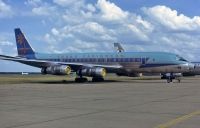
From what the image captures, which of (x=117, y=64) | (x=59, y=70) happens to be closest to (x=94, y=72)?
(x=117, y=64)

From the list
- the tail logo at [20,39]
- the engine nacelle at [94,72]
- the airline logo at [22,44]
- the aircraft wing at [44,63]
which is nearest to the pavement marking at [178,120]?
the engine nacelle at [94,72]

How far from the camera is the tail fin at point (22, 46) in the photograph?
2195 inches

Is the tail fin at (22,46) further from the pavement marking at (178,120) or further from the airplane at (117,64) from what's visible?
the pavement marking at (178,120)

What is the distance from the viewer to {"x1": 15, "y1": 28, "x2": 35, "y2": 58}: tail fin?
55750mm

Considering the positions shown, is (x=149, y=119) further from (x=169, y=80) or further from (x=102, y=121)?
(x=169, y=80)

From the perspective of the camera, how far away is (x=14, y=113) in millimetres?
13719

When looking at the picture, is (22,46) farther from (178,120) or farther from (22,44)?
(178,120)

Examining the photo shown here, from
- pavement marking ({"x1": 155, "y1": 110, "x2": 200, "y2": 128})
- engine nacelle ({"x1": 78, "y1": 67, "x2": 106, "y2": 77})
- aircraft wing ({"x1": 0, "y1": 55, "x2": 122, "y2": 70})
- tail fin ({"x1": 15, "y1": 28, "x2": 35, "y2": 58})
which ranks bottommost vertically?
pavement marking ({"x1": 155, "y1": 110, "x2": 200, "y2": 128})

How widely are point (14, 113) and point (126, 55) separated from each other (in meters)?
34.7

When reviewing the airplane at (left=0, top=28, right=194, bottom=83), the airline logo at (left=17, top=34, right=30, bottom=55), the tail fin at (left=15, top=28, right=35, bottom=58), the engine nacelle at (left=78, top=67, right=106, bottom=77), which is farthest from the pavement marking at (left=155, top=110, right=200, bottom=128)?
the airline logo at (left=17, top=34, right=30, bottom=55)

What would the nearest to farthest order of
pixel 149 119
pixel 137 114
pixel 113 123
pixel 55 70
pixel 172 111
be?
pixel 113 123, pixel 149 119, pixel 137 114, pixel 172 111, pixel 55 70

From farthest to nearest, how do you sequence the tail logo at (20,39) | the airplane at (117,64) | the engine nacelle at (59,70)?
1. the tail logo at (20,39)
2. the airplane at (117,64)
3. the engine nacelle at (59,70)

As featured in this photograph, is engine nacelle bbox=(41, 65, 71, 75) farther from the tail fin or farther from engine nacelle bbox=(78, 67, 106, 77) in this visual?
the tail fin

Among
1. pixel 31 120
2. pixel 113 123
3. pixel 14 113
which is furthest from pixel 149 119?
pixel 14 113
